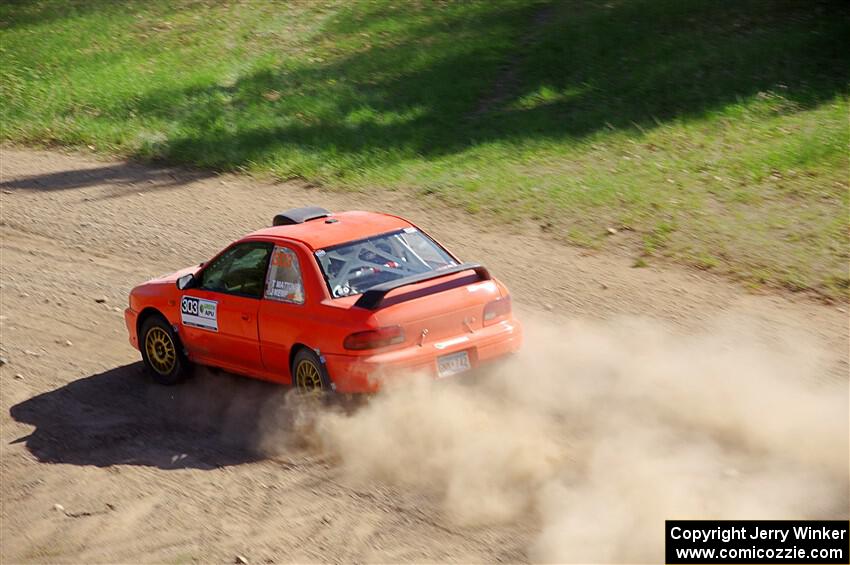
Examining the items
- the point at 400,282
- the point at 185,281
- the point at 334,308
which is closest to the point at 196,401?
the point at 185,281

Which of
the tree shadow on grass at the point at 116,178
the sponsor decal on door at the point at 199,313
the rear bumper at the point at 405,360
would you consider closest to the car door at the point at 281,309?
the rear bumper at the point at 405,360

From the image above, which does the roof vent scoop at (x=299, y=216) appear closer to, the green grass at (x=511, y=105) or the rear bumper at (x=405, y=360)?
the rear bumper at (x=405, y=360)

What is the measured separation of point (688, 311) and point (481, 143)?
743cm

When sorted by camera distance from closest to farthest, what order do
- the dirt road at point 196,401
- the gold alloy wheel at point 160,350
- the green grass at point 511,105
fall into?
the dirt road at point 196,401 < the gold alloy wheel at point 160,350 < the green grass at point 511,105

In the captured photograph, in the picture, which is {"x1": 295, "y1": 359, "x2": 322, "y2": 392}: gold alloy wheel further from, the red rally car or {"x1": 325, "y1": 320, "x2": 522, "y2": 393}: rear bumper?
{"x1": 325, "y1": 320, "x2": 522, "y2": 393}: rear bumper

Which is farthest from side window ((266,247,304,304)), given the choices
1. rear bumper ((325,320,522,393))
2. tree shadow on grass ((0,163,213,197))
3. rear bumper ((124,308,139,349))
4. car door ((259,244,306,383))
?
tree shadow on grass ((0,163,213,197))

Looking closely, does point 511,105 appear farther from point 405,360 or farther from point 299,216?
point 405,360

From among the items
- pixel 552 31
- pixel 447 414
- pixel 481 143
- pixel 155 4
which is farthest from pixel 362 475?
pixel 155 4

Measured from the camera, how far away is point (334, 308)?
902 cm

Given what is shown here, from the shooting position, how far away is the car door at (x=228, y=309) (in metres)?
9.84

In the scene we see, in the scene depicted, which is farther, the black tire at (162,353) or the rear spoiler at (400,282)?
the black tire at (162,353)

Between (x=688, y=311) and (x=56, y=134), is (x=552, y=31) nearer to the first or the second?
(x=56, y=134)

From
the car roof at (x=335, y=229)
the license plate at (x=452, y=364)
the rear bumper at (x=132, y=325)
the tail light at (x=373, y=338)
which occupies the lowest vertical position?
the rear bumper at (x=132, y=325)

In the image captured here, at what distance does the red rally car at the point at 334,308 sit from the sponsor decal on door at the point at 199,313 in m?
0.01
